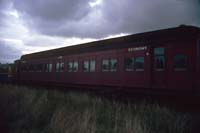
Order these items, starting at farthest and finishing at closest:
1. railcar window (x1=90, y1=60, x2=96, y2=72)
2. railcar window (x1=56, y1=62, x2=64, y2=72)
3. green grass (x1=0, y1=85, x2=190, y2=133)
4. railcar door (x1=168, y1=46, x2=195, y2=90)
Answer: railcar window (x1=56, y1=62, x2=64, y2=72)
railcar window (x1=90, y1=60, x2=96, y2=72)
railcar door (x1=168, y1=46, x2=195, y2=90)
green grass (x1=0, y1=85, x2=190, y2=133)

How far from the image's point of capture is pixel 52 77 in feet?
62.1

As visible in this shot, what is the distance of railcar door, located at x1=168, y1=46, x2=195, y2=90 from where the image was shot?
9.30 m

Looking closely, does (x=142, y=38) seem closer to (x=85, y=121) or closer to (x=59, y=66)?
(x=85, y=121)

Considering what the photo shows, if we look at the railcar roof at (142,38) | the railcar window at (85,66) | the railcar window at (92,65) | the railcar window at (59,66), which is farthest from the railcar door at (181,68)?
the railcar window at (59,66)

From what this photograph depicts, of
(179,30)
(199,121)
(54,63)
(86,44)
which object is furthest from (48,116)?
(54,63)

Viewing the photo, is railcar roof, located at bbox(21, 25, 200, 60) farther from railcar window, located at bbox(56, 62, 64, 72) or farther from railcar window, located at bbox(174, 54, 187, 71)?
railcar window, located at bbox(56, 62, 64, 72)

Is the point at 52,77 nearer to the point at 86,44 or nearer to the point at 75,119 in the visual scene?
the point at 86,44

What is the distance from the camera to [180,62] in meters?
9.74

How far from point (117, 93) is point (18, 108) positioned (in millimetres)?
5404

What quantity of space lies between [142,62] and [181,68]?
2.10 m

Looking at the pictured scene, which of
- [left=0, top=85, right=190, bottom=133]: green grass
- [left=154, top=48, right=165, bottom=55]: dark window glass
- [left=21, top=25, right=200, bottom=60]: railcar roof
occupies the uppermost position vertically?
[left=21, top=25, right=200, bottom=60]: railcar roof

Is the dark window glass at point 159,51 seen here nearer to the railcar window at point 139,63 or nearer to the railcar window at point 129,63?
the railcar window at point 139,63

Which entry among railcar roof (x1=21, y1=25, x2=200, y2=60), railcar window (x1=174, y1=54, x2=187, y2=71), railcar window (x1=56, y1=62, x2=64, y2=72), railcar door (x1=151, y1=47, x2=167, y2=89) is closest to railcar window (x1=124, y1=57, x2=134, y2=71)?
railcar roof (x1=21, y1=25, x2=200, y2=60)

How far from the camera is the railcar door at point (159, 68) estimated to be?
405 inches
